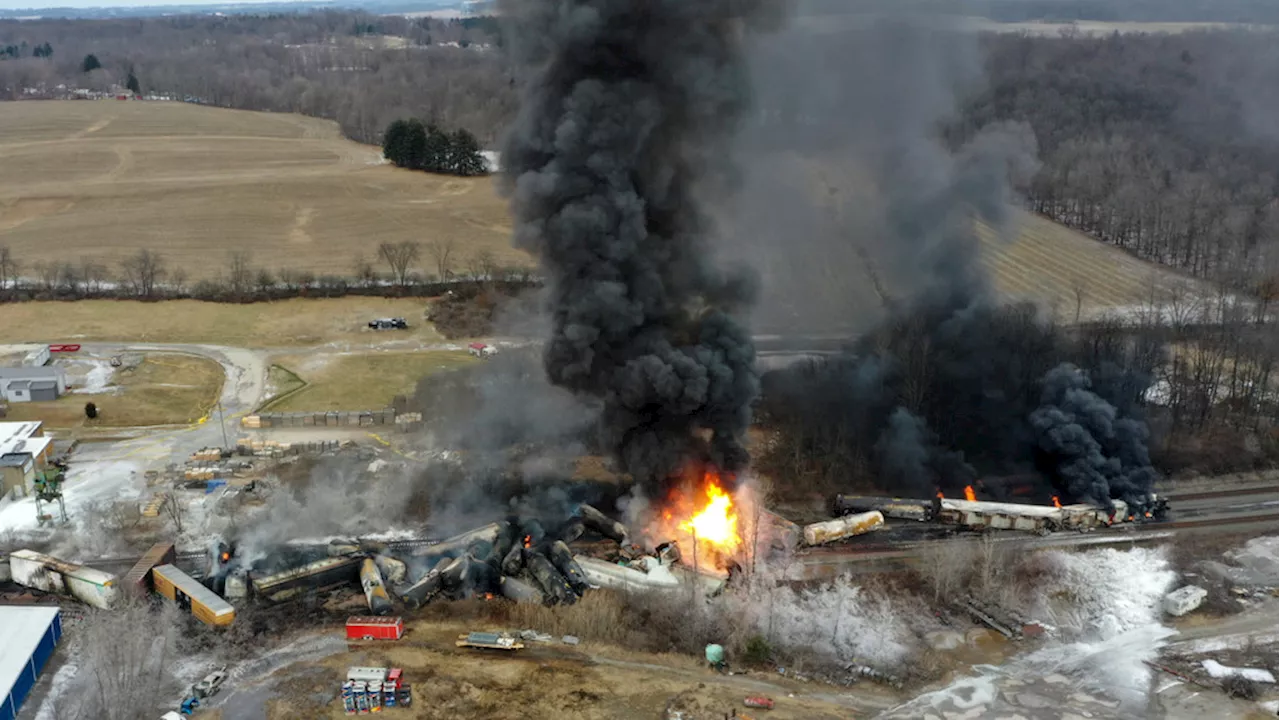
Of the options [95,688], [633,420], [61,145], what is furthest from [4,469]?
[61,145]

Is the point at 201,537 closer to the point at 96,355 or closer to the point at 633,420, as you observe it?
the point at 633,420

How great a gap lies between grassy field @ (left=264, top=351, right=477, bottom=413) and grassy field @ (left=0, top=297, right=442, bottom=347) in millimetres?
3867

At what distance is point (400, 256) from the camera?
93812mm

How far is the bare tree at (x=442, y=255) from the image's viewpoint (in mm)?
94438

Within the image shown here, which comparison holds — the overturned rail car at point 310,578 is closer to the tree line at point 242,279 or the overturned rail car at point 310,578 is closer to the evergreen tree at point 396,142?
the tree line at point 242,279

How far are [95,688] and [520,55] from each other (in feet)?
107

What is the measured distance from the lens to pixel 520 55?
47.7m

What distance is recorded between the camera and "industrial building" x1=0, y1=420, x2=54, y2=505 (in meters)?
53.8

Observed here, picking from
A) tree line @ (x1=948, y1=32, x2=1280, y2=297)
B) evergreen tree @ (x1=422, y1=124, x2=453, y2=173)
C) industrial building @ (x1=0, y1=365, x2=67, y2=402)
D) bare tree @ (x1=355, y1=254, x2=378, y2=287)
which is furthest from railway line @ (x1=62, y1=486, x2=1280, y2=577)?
evergreen tree @ (x1=422, y1=124, x2=453, y2=173)

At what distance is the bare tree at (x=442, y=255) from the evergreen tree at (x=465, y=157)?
2510 centimetres

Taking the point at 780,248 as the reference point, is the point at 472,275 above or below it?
below

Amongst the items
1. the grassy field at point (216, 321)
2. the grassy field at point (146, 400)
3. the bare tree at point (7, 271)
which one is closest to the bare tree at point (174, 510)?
the grassy field at point (146, 400)

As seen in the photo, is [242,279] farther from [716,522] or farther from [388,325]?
[716,522]

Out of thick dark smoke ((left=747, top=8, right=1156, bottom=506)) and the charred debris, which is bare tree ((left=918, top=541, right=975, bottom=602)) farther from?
the charred debris
